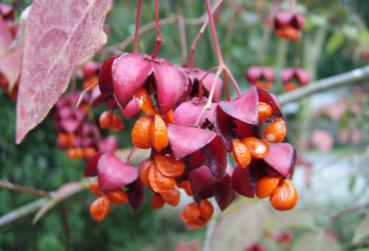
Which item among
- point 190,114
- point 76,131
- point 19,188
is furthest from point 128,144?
point 190,114

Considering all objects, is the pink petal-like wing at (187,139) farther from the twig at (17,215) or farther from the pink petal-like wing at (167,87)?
the twig at (17,215)

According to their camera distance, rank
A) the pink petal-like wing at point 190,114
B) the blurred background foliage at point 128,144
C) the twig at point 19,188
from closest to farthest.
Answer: the pink petal-like wing at point 190,114, the twig at point 19,188, the blurred background foliage at point 128,144

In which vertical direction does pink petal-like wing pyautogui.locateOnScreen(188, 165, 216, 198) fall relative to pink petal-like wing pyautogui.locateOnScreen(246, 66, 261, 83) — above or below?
above

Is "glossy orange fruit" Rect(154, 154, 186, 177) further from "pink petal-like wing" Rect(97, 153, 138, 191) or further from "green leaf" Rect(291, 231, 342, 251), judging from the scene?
"green leaf" Rect(291, 231, 342, 251)

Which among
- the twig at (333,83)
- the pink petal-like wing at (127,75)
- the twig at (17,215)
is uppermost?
the pink petal-like wing at (127,75)

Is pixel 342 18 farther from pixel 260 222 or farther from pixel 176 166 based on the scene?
pixel 176 166

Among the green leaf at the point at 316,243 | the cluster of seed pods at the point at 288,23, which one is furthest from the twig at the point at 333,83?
the green leaf at the point at 316,243

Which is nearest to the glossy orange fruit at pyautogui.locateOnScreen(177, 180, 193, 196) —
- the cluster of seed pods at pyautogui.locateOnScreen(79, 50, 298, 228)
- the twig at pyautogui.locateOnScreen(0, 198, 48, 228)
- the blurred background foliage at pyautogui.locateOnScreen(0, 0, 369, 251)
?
the cluster of seed pods at pyautogui.locateOnScreen(79, 50, 298, 228)
